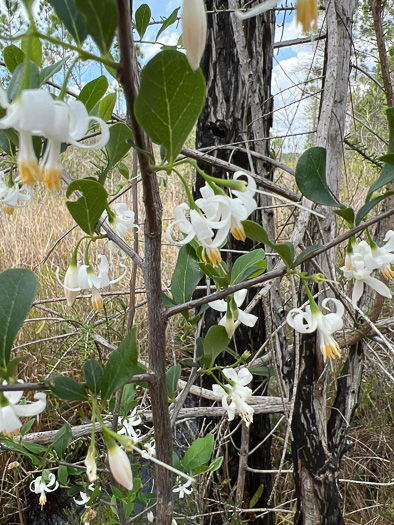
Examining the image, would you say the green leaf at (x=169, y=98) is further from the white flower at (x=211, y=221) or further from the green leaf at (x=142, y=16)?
the green leaf at (x=142, y=16)

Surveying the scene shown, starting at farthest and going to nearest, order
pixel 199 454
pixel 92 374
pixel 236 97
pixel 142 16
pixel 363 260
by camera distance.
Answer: pixel 236 97 → pixel 199 454 → pixel 142 16 → pixel 363 260 → pixel 92 374

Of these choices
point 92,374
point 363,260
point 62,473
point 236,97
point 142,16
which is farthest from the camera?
point 236,97

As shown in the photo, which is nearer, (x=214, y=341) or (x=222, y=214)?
(x=222, y=214)

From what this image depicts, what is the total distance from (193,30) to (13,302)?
20 centimetres

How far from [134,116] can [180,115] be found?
3 centimetres

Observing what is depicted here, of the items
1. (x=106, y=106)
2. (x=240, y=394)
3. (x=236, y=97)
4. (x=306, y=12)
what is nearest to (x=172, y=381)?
(x=240, y=394)

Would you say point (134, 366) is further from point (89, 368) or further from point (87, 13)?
point (87, 13)

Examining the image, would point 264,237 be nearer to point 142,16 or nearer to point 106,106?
point 106,106

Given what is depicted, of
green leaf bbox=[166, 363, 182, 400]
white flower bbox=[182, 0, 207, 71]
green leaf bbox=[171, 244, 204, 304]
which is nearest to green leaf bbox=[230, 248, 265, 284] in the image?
green leaf bbox=[171, 244, 204, 304]

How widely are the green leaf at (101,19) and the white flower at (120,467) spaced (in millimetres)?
242

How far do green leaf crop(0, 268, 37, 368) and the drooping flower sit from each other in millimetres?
230

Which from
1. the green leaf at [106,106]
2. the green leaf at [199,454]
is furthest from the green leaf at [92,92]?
the green leaf at [199,454]

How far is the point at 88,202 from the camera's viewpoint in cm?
Result: 34

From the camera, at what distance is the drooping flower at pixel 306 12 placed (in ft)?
0.77
